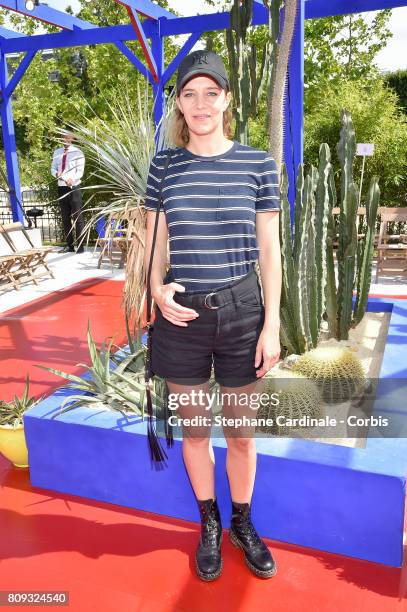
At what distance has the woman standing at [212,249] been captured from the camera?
5.97 ft

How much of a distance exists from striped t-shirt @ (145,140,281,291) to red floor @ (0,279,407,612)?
111 cm

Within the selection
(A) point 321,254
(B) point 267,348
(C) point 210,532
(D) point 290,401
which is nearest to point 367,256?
(A) point 321,254

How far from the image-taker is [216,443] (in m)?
2.33

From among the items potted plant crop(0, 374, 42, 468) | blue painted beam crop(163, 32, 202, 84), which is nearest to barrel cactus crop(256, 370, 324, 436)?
potted plant crop(0, 374, 42, 468)

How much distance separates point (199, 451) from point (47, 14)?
23.7 ft

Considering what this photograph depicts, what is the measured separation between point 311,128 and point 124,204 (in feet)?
22.6

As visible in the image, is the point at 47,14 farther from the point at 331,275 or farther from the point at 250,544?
the point at 250,544

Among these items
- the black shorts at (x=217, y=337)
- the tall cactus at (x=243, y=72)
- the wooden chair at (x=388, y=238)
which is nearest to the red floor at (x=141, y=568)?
the black shorts at (x=217, y=337)

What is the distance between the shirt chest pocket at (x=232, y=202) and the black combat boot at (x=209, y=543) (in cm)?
109

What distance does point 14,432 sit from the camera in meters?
2.74

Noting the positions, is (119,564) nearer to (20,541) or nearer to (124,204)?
(20,541)

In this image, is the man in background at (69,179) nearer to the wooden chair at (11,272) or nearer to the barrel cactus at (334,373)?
the wooden chair at (11,272)

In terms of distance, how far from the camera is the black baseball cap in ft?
5.96

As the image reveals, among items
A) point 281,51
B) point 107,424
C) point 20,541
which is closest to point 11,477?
point 20,541
